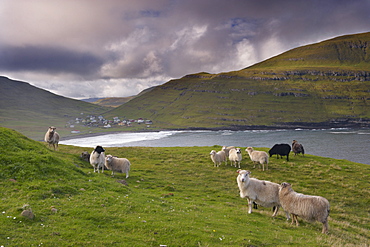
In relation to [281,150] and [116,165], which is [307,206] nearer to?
[116,165]

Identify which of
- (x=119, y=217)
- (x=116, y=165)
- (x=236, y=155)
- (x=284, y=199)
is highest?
(x=116, y=165)

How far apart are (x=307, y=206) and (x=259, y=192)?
3.00m

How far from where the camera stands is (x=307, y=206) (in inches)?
482

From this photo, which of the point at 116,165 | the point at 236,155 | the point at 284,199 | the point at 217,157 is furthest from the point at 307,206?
the point at 217,157

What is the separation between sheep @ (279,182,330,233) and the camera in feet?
38.9

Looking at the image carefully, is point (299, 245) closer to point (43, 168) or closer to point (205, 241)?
point (205, 241)

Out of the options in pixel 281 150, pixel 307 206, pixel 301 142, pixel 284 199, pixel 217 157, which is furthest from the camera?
pixel 301 142

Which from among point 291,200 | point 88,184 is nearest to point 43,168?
point 88,184

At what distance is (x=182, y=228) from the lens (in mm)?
9102

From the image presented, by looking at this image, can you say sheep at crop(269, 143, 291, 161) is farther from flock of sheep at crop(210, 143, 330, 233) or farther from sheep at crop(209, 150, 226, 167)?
flock of sheep at crop(210, 143, 330, 233)

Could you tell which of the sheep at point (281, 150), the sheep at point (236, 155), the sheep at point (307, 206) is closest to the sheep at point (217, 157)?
the sheep at point (236, 155)

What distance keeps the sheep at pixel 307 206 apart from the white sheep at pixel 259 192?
0.64 m

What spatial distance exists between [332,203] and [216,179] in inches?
474

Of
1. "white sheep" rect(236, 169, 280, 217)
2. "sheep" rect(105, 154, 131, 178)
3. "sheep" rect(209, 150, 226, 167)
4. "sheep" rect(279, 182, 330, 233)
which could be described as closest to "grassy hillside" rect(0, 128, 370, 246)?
"sheep" rect(279, 182, 330, 233)
